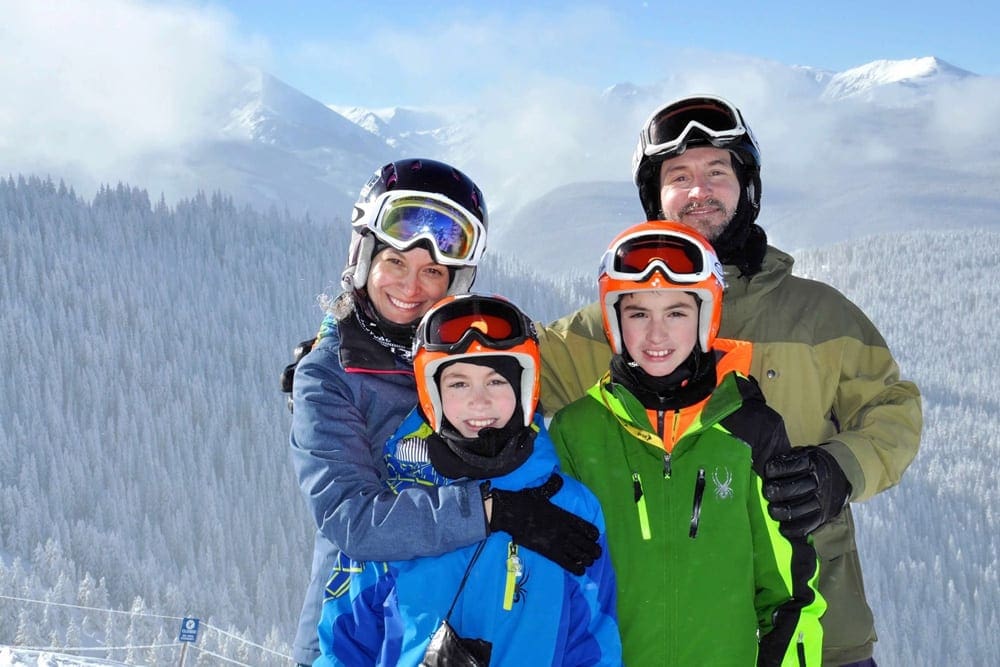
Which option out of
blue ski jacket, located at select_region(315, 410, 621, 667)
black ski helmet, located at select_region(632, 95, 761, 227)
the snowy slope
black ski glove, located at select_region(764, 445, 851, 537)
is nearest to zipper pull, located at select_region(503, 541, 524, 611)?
blue ski jacket, located at select_region(315, 410, 621, 667)

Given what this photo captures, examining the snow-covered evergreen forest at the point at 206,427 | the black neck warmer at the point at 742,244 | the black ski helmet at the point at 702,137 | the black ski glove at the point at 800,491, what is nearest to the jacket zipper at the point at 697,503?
the black ski glove at the point at 800,491

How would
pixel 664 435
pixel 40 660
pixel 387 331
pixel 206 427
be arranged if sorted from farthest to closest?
pixel 206 427, pixel 40 660, pixel 387 331, pixel 664 435

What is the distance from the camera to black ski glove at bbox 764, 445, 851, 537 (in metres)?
3.09

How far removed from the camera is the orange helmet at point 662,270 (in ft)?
11.4

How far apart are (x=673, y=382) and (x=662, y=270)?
0.46 m

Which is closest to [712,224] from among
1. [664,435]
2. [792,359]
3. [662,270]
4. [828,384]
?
[662,270]

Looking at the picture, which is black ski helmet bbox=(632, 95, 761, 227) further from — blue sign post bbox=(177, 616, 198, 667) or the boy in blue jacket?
blue sign post bbox=(177, 616, 198, 667)

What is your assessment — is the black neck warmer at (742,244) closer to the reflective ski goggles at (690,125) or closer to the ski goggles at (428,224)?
the reflective ski goggles at (690,125)

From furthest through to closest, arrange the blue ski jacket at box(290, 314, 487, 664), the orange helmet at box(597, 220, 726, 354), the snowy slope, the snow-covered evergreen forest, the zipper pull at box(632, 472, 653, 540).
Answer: the snow-covered evergreen forest → the snowy slope → the orange helmet at box(597, 220, 726, 354) → the zipper pull at box(632, 472, 653, 540) → the blue ski jacket at box(290, 314, 487, 664)

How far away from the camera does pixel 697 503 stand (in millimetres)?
3201

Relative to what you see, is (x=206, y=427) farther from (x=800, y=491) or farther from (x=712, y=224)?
(x=800, y=491)

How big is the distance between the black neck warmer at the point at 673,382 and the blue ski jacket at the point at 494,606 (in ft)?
1.52

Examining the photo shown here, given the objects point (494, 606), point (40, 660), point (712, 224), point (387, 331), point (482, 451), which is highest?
point (712, 224)

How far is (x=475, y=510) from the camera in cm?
298
